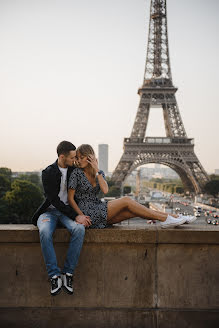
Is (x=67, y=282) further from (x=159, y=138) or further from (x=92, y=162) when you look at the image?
(x=159, y=138)

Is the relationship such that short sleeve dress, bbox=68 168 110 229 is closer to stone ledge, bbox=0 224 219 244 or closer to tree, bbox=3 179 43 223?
stone ledge, bbox=0 224 219 244

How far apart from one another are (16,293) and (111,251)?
54.6 inches

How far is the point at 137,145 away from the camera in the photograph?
59156 millimetres

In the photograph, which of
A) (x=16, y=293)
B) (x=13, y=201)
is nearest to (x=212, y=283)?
(x=16, y=293)

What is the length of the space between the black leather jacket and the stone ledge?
0.25 meters

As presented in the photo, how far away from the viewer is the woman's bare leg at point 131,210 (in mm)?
5133

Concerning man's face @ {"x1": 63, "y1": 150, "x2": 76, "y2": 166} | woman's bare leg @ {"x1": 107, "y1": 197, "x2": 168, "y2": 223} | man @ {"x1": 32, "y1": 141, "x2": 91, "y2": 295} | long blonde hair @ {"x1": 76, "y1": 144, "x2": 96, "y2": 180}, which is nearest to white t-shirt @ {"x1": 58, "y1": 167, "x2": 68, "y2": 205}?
man @ {"x1": 32, "y1": 141, "x2": 91, "y2": 295}

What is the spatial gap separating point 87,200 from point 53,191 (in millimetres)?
502

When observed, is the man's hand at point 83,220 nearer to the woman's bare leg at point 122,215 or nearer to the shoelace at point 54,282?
the woman's bare leg at point 122,215

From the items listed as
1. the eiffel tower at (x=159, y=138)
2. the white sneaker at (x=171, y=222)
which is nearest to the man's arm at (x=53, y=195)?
the white sneaker at (x=171, y=222)

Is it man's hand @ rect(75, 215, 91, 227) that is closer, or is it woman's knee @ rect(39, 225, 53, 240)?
woman's knee @ rect(39, 225, 53, 240)

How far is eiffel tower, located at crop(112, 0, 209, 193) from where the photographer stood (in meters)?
58.8

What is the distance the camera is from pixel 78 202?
5293 mm

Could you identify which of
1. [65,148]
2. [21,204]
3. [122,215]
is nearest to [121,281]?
[122,215]
